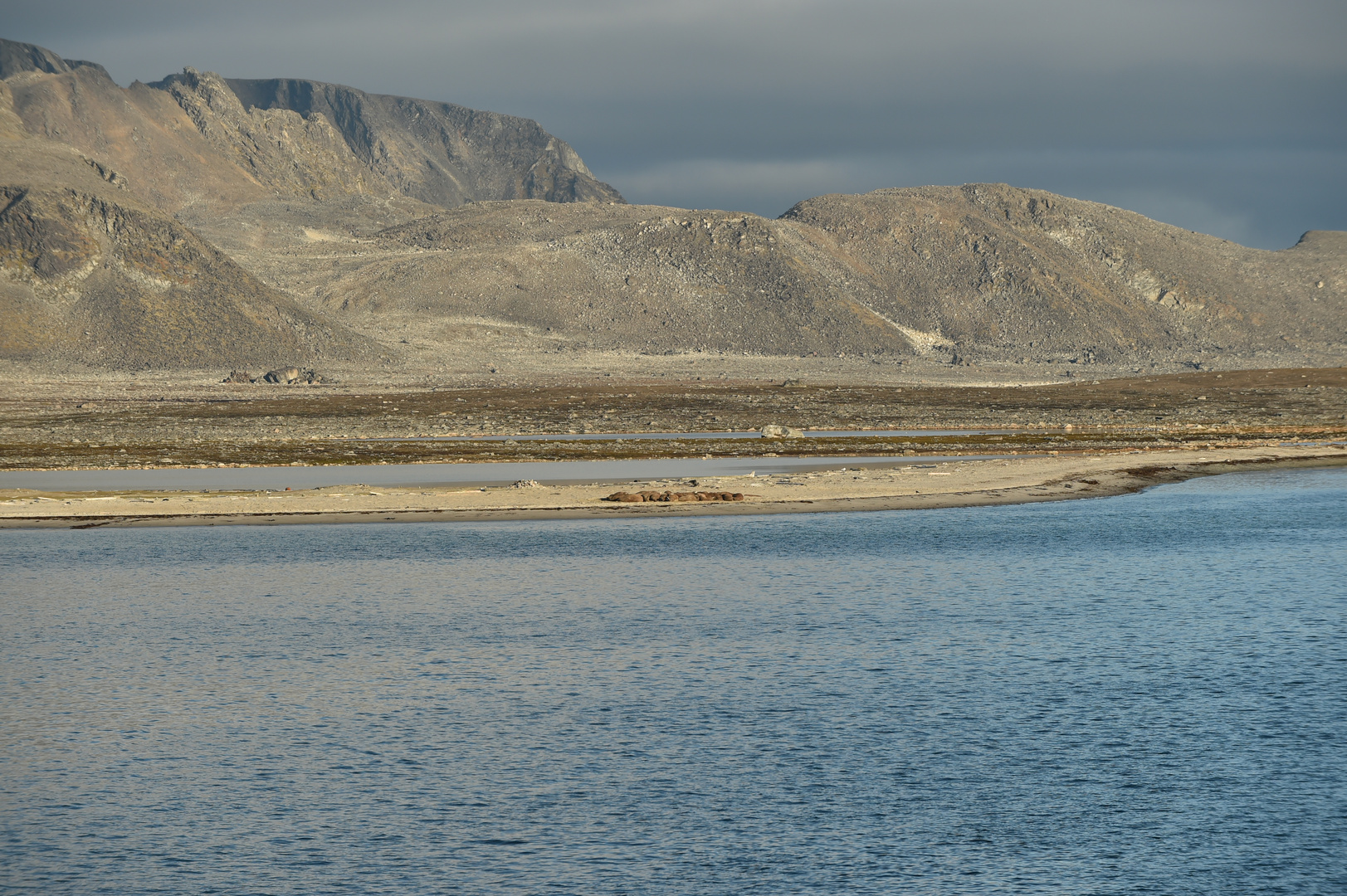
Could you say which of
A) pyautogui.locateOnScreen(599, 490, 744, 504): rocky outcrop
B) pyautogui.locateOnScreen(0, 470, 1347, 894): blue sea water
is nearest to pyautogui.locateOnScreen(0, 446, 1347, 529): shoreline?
pyautogui.locateOnScreen(599, 490, 744, 504): rocky outcrop

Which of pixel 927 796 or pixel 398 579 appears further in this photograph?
pixel 398 579

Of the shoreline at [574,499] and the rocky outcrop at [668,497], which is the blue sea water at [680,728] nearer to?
the shoreline at [574,499]

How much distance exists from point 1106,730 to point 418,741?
397 inches

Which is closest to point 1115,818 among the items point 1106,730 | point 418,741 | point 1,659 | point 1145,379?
point 1106,730

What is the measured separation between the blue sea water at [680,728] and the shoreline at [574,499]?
1357 cm

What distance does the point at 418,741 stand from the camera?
19.6 meters

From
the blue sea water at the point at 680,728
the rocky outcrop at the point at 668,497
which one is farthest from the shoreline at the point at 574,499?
the blue sea water at the point at 680,728

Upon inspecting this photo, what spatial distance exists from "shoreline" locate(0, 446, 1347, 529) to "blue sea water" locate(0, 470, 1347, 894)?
534 inches

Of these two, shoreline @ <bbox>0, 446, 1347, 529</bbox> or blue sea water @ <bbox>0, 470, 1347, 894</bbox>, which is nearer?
blue sea water @ <bbox>0, 470, 1347, 894</bbox>

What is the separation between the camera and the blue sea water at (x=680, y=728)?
48.3 feet

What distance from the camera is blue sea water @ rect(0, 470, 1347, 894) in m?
14.7

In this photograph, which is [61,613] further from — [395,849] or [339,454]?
[339,454]

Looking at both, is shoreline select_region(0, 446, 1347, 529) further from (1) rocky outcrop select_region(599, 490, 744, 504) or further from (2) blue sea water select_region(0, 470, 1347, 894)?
(2) blue sea water select_region(0, 470, 1347, 894)

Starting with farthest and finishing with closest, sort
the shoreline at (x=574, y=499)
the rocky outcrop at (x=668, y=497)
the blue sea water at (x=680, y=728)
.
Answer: the rocky outcrop at (x=668, y=497) < the shoreline at (x=574, y=499) < the blue sea water at (x=680, y=728)
